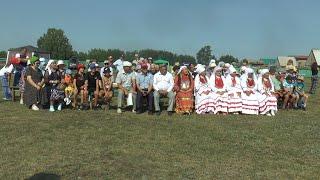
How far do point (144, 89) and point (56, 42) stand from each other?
8512cm

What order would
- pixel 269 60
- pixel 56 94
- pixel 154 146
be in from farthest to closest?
1. pixel 269 60
2. pixel 56 94
3. pixel 154 146

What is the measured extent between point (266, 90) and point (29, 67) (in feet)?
23.1

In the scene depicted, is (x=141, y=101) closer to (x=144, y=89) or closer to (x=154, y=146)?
(x=144, y=89)

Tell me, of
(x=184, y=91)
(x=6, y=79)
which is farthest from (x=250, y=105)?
(x=6, y=79)

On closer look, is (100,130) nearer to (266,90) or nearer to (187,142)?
(187,142)

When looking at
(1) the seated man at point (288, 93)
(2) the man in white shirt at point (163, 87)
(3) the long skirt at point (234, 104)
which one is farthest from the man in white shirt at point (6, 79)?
(1) the seated man at point (288, 93)

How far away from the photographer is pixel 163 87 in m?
14.2

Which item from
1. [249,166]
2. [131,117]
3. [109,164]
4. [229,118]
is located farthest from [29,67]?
[249,166]

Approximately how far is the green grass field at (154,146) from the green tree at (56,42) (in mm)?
81480

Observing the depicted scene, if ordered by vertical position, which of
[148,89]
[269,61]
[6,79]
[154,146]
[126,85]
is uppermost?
[269,61]

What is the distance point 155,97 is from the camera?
45.7ft

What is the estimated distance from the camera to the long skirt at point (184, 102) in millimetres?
14073

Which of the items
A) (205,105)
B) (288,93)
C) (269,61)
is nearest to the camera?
(205,105)

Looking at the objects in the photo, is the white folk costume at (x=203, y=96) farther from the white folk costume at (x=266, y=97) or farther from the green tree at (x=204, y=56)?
the green tree at (x=204, y=56)
